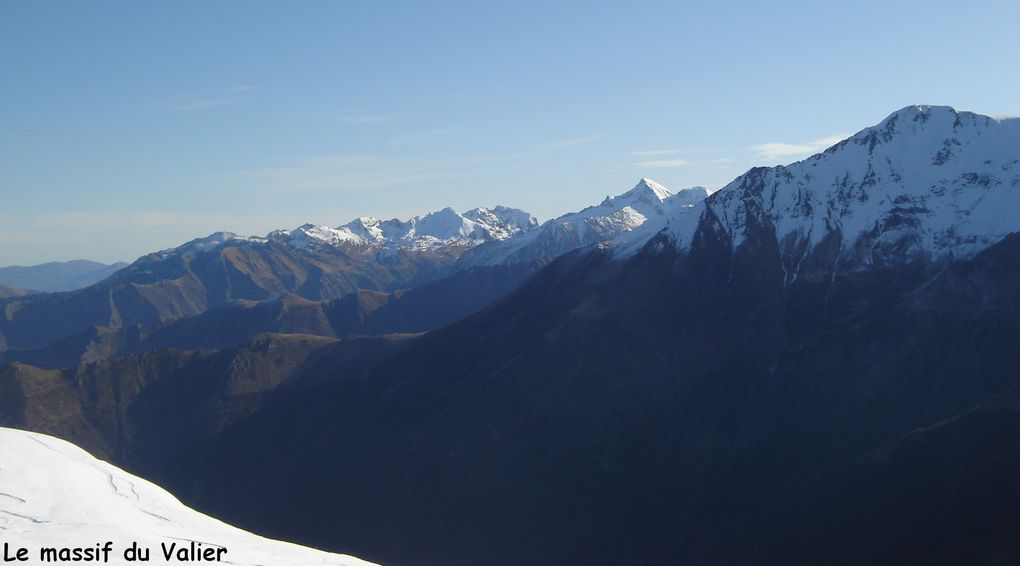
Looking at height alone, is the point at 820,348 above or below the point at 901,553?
above

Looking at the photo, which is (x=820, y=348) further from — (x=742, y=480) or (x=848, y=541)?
(x=848, y=541)

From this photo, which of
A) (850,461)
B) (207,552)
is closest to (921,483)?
(850,461)

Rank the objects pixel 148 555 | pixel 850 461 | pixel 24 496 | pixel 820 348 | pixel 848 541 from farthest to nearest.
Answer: pixel 820 348
pixel 850 461
pixel 848 541
pixel 24 496
pixel 148 555

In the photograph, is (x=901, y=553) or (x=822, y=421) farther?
(x=822, y=421)

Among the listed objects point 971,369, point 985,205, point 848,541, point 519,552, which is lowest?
point 519,552

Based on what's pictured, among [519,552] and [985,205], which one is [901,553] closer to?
[519,552]

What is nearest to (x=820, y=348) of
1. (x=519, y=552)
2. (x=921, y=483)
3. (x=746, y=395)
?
(x=746, y=395)

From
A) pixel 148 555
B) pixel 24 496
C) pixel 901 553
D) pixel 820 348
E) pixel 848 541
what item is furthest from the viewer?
pixel 820 348
